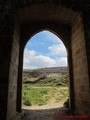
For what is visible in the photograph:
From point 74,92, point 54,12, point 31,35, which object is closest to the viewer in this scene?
point 54,12

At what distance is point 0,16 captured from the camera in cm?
449

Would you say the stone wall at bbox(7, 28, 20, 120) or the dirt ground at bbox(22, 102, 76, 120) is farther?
the dirt ground at bbox(22, 102, 76, 120)

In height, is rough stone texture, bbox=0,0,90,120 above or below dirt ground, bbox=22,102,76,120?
above

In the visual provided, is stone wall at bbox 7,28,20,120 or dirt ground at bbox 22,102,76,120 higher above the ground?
stone wall at bbox 7,28,20,120

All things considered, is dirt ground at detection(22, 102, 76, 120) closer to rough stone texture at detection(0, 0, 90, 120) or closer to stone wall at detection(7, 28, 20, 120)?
rough stone texture at detection(0, 0, 90, 120)

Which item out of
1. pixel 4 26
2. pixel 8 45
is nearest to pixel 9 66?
pixel 8 45

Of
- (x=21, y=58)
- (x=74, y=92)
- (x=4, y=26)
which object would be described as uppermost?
(x=4, y=26)

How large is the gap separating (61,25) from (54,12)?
49.3 inches

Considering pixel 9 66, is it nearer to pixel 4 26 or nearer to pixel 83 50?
pixel 4 26

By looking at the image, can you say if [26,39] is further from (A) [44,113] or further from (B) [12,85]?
(A) [44,113]

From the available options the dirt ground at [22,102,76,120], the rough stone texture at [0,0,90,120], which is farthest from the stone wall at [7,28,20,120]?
the dirt ground at [22,102,76,120]

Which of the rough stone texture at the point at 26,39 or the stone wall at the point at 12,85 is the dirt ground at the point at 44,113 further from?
the stone wall at the point at 12,85

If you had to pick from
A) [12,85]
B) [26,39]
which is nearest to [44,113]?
[12,85]

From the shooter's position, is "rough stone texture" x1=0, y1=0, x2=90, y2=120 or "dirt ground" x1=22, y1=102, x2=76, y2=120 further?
"dirt ground" x1=22, y1=102, x2=76, y2=120
